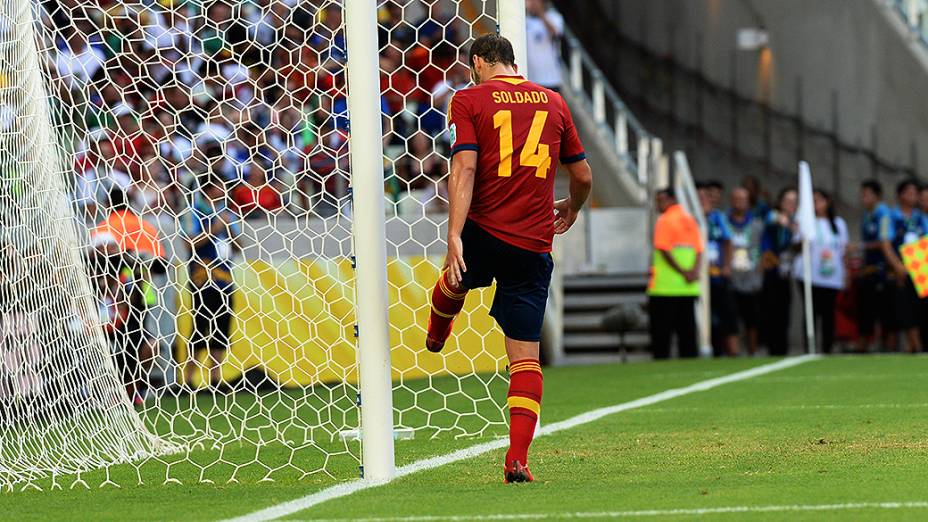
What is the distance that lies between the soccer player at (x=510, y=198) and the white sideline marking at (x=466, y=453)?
70 cm

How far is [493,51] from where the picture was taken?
666cm

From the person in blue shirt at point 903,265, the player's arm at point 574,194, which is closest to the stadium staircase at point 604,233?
the person in blue shirt at point 903,265

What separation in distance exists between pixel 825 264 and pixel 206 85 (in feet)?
34.9

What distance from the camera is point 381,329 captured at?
6.86 meters

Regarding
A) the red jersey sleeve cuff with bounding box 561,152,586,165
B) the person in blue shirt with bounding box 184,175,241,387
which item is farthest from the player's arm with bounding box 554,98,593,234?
the person in blue shirt with bounding box 184,175,241,387

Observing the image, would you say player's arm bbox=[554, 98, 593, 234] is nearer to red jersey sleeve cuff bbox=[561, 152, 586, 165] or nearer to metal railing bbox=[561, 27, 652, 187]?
red jersey sleeve cuff bbox=[561, 152, 586, 165]

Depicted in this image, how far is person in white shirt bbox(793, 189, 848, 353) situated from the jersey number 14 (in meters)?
11.5

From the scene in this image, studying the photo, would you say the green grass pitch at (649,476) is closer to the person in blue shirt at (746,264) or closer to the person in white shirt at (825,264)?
the person in white shirt at (825,264)

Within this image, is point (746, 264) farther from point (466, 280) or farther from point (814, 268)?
point (466, 280)

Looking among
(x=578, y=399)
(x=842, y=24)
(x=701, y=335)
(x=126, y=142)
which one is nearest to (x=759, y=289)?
(x=701, y=335)

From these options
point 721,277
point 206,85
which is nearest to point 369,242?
point 206,85

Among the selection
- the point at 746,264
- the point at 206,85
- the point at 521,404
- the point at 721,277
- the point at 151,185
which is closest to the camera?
the point at 521,404

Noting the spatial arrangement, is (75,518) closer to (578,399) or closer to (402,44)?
(402,44)

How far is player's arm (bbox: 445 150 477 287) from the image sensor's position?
634 cm
